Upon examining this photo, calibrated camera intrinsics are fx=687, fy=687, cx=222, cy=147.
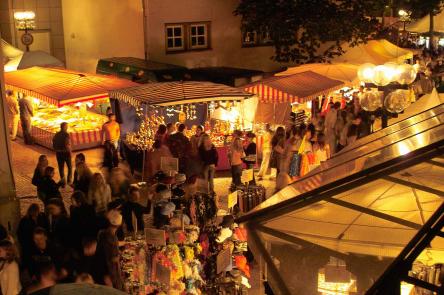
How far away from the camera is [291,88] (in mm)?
16219

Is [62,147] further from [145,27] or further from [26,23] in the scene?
[26,23]

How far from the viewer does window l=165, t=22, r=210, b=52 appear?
→ 811 inches

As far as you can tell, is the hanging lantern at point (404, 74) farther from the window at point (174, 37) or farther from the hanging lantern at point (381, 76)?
the window at point (174, 37)

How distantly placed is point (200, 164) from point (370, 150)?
291 inches

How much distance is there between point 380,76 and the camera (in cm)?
1431

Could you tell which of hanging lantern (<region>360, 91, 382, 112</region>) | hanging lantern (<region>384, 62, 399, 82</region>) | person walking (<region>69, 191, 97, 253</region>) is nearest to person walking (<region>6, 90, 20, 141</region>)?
hanging lantern (<region>360, 91, 382, 112</region>)

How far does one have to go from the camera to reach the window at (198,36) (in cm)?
2109

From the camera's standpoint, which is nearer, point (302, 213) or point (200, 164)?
point (302, 213)

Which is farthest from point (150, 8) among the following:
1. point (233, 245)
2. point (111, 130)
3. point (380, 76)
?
point (233, 245)

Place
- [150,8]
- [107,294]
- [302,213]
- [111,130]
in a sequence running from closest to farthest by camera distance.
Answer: [107,294]
[302,213]
[111,130]
[150,8]

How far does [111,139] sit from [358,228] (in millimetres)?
10628

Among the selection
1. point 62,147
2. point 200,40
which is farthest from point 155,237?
point 200,40

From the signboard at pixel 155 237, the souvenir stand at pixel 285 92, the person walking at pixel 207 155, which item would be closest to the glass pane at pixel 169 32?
the souvenir stand at pixel 285 92

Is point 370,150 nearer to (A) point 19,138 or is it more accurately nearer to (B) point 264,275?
(B) point 264,275
